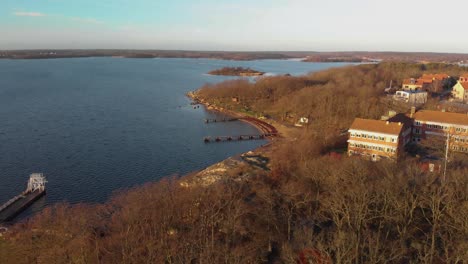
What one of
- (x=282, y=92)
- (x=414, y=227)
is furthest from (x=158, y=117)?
(x=414, y=227)

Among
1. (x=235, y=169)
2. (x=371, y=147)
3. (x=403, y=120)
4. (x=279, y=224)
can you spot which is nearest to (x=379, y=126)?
(x=371, y=147)

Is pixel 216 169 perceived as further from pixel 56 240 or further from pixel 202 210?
pixel 56 240

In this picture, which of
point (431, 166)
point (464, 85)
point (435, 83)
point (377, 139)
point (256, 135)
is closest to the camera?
point (431, 166)

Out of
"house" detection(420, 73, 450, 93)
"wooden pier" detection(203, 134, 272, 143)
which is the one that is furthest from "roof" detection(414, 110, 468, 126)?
"house" detection(420, 73, 450, 93)

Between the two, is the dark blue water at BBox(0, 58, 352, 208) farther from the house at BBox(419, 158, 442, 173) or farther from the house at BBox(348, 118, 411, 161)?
the house at BBox(419, 158, 442, 173)

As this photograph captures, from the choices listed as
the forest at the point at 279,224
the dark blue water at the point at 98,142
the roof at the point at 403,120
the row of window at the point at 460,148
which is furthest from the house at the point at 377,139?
the dark blue water at the point at 98,142

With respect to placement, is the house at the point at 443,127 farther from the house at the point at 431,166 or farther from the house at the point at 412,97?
the house at the point at 412,97

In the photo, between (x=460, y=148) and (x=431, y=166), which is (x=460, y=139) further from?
(x=431, y=166)

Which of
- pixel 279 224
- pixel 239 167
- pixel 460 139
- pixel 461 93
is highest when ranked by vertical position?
pixel 461 93
